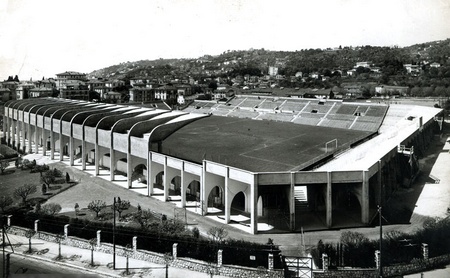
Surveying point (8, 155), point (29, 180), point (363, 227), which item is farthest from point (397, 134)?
point (8, 155)

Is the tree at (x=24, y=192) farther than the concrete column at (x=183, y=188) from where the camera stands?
Yes

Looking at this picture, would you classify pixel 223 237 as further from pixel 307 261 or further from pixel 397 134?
pixel 397 134

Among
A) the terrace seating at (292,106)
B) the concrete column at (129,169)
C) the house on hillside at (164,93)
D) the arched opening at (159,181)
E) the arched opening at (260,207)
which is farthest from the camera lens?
the house on hillside at (164,93)

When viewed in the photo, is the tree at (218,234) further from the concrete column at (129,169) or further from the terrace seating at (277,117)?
the terrace seating at (277,117)

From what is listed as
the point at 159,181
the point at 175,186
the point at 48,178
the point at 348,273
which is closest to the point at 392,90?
the point at 159,181

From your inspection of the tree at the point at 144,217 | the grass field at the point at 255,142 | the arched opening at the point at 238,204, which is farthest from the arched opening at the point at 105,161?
the arched opening at the point at 238,204

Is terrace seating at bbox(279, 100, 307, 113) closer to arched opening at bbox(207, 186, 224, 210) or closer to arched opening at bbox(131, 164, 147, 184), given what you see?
arched opening at bbox(131, 164, 147, 184)

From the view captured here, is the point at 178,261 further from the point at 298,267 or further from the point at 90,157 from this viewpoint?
the point at 90,157
